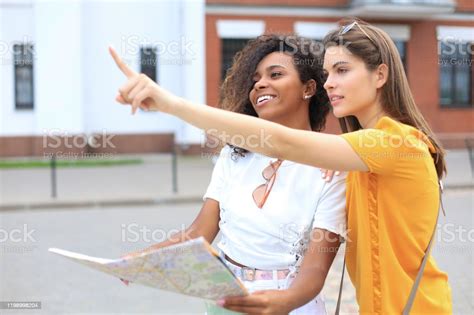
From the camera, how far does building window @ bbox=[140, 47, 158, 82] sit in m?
20.4

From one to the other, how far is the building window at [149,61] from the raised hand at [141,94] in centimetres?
1906

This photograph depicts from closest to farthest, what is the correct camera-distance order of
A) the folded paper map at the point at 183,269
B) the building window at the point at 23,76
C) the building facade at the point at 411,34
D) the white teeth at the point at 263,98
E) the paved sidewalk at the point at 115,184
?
the folded paper map at the point at 183,269 < the white teeth at the point at 263,98 < the paved sidewalk at the point at 115,184 < the building window at the point at 23,76 < the building facade at the point at 411,34

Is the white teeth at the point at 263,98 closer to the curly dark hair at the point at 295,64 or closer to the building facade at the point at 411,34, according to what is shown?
the curly dark hair at the point at 295,64

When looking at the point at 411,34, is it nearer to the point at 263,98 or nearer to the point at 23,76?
the point at 23,76

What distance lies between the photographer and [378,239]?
1786 millimetres

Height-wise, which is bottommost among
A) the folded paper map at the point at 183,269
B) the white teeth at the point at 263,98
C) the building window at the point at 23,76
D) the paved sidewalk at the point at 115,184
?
the paved sidewalk at the point at 115,184

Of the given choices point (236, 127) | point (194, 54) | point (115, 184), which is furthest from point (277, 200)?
point (194, 54)

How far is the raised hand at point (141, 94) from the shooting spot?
150cm

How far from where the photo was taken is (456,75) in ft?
73.3

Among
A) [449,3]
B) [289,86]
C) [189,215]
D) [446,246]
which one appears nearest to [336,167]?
[289,86]

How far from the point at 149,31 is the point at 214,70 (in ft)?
7.67

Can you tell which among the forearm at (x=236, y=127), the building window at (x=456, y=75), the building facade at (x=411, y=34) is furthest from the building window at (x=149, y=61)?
the forearm at (x=236, y=127)

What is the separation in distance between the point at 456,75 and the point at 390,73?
21.7 metres

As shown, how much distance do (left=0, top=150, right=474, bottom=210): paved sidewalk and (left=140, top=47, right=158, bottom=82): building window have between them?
3.22m
